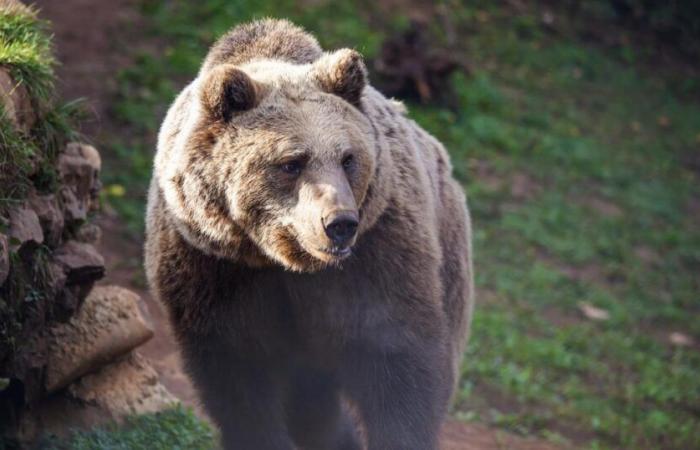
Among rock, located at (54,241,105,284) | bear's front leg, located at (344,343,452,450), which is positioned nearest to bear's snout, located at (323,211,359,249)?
bear's front leg, located at (344,343,452,450)

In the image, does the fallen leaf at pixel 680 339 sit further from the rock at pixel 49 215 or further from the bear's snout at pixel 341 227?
the bear's snout at pixel 341 227

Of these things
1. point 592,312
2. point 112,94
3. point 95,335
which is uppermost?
point 95,335

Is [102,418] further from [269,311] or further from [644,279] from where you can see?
[644,279]

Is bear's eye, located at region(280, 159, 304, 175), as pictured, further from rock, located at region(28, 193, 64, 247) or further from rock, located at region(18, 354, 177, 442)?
rock, located at region(18, 354, 177, 442)

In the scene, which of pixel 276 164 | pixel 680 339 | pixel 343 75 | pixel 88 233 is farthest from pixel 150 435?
pixel 680 339

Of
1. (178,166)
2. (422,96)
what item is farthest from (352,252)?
(422,96)

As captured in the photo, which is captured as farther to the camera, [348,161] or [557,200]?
[557,200]

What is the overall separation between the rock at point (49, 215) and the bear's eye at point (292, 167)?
63.4 inches

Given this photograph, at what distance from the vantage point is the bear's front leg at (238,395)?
482cm

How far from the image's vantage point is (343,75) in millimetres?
4488

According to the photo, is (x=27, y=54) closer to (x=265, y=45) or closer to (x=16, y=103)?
(x=16, y=103)

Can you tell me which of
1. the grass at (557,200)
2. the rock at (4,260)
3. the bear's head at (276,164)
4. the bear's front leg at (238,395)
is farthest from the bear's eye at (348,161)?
the grass at (557,200)

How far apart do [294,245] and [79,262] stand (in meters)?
1.60

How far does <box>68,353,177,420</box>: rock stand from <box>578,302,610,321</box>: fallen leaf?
5.37 metres
